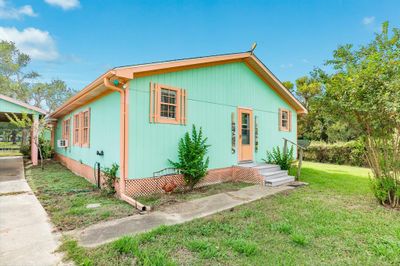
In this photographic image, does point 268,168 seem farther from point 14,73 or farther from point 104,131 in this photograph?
point 14,73

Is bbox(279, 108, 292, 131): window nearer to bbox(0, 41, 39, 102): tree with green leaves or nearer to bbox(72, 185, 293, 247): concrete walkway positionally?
bbox(72, 185, 293, 247): concrete walkway

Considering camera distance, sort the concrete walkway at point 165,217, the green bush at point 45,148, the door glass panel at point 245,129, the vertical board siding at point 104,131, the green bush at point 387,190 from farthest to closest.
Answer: the green bush at point 45,148, the door glass panel at point 245,129, the vertical board siding at point 104,131, the green bush at point 387,190, the concrete walkway at point 165,217

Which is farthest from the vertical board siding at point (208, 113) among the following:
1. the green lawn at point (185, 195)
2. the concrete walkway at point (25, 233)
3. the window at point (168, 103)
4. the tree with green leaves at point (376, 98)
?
the tree with green leaves at point (376, 98)

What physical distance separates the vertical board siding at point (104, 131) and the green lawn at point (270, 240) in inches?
131

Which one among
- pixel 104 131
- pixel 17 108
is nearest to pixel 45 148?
pixel 17 108

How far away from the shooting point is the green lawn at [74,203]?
4289 mm

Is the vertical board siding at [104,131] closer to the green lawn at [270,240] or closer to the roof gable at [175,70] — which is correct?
the roof gable at [175,70]

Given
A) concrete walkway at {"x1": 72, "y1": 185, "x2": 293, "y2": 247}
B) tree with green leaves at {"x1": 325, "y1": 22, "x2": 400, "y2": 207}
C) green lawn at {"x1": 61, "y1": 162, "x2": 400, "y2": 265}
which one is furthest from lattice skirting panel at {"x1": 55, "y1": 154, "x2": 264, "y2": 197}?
tree with green leaves at {"x1": 325, "y1": 22, "x2": 400, "y2": 207}

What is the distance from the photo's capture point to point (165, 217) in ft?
14.6

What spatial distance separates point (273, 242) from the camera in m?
3.39

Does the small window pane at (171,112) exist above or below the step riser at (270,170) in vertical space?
above

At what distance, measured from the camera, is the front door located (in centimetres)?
868

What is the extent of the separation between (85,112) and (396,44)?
9725mm

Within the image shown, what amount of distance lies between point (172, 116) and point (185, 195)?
2.32 m
